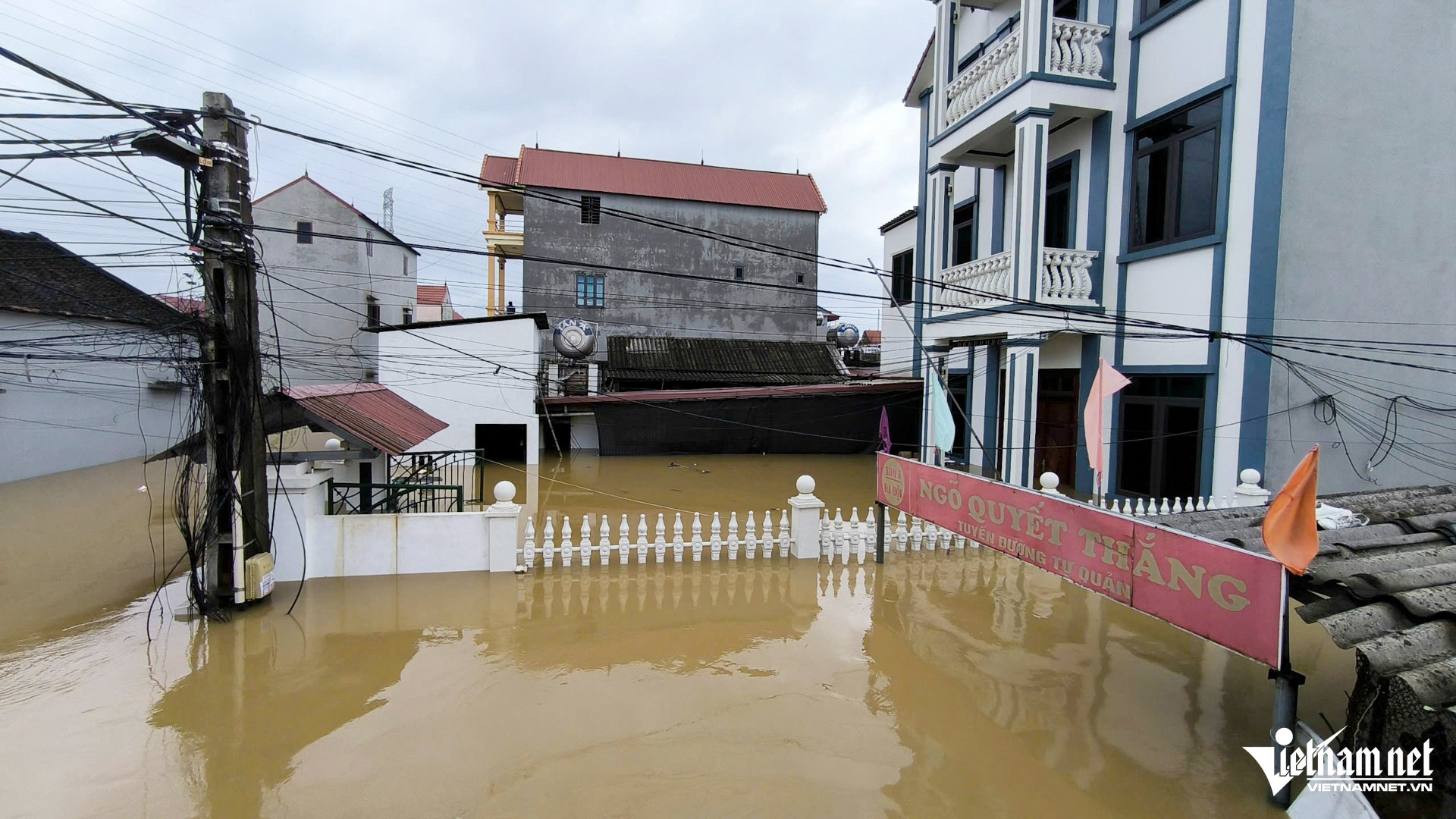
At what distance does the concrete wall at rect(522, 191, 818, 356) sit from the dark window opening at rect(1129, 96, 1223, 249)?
16832mm

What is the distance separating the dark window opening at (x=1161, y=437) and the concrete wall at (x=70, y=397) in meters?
18.7

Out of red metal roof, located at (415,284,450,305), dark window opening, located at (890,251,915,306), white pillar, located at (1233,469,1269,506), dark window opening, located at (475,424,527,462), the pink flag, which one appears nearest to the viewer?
the pink flag

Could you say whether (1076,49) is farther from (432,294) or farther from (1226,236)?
(432,294)

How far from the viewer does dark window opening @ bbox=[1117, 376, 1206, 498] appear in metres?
10.2

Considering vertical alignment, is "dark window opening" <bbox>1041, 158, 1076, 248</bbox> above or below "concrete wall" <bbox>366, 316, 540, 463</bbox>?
above

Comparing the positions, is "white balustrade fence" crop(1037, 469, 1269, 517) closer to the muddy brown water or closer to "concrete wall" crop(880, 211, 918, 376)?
the muddy brown water

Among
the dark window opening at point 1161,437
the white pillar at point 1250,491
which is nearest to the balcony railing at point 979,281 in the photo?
the dark window opening at point 1161,437

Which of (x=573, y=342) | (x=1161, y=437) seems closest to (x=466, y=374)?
(x=573, y=342)

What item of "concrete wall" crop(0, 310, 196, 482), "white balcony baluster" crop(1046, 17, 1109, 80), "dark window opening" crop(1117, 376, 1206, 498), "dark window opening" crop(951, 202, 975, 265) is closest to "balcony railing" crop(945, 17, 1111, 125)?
"white balcony baluster" crop(1046, 17, 1109, 80)

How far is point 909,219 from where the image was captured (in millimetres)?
19516

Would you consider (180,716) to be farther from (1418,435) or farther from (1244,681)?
(1418,435)

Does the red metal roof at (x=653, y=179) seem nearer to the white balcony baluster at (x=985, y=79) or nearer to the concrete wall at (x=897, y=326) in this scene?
the concrete wall at (x=897, y=326)

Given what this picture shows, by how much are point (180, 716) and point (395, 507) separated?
493cm

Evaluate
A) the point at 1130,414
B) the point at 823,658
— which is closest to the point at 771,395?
the point at 1130,414
